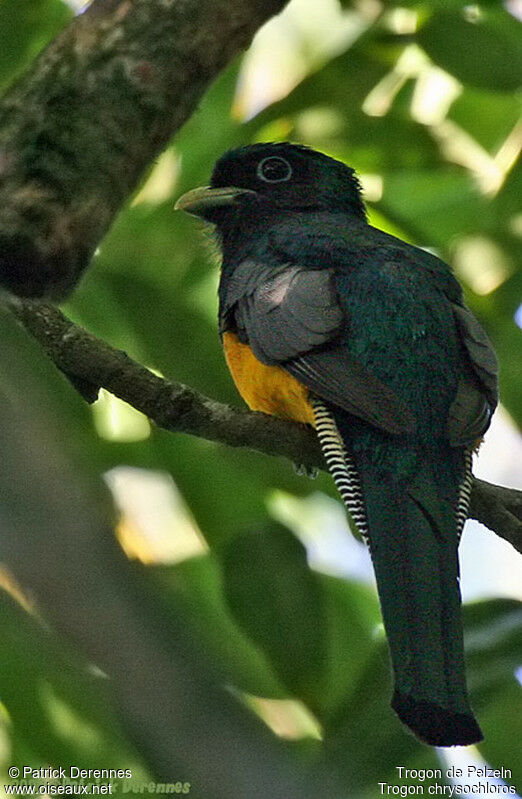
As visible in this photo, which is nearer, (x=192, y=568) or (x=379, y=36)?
(x=192, y=568)

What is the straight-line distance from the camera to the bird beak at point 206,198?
14.1ft

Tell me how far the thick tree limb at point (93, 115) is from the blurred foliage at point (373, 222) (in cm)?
54

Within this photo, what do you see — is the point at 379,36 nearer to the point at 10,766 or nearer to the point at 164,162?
the point at 164,162

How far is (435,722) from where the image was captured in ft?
7.47

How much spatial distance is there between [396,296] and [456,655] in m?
1.52

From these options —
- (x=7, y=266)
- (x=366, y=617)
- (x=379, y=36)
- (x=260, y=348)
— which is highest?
(x=7, y=266)

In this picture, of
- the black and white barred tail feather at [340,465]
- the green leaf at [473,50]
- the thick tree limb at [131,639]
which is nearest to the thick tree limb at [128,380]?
the black and white barred tail feather at [340,465]

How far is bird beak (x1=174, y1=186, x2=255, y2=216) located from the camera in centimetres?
430

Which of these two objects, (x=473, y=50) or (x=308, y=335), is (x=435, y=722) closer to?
(x=308, y=335)

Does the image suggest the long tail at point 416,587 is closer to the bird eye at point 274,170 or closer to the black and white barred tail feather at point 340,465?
the black and white barred tail feather at point 340,465

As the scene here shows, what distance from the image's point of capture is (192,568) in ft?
10.9

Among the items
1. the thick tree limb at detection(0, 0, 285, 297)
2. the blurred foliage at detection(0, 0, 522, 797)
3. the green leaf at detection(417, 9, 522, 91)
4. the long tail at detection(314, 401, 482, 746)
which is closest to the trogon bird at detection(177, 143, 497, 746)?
the long tail at detection(314, 401, 482, 746)

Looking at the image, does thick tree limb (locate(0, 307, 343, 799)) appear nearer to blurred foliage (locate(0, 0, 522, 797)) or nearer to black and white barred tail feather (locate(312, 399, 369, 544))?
blurred foliage (locate(0, 0, 522, 797))

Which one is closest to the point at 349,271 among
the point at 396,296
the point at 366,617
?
the point at 396,296
